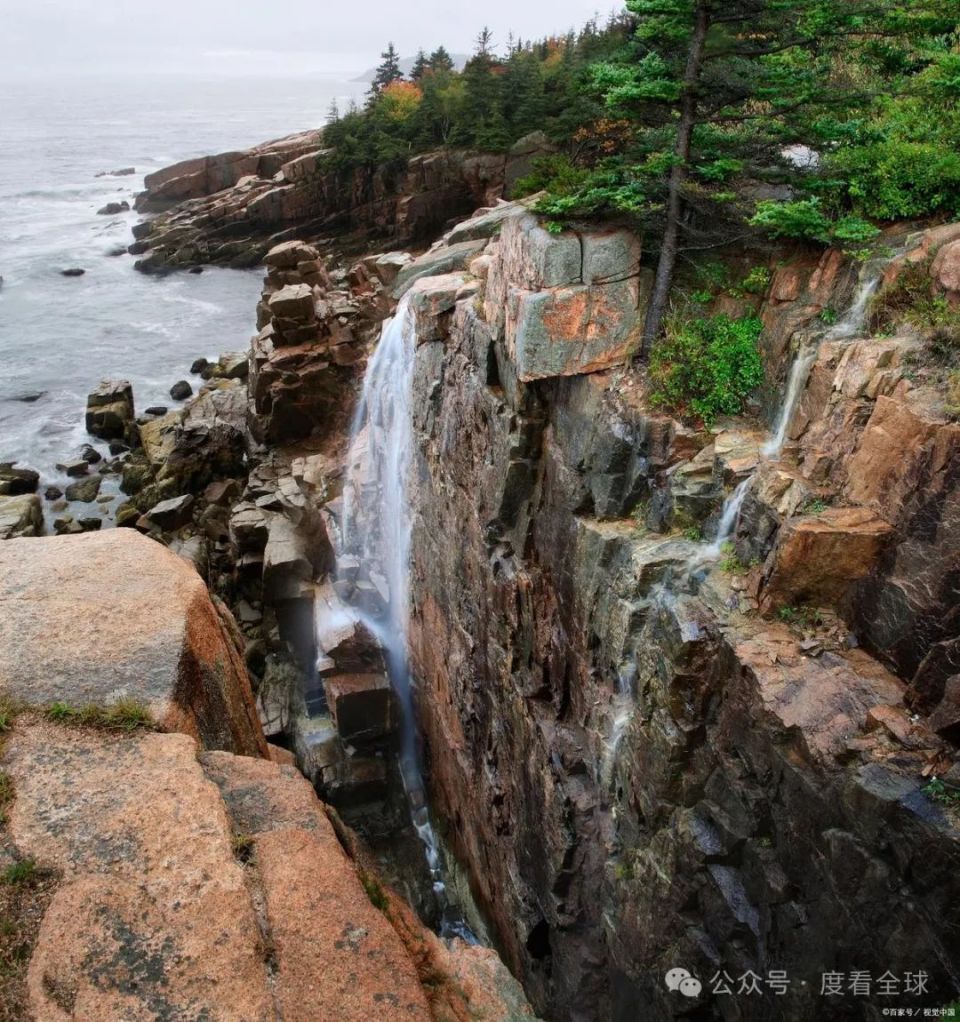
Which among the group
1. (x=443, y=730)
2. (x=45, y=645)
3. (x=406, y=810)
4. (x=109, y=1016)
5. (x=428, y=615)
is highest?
(x=45, y=645)

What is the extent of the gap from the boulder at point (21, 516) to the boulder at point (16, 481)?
1.70 metres

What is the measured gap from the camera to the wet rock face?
8805 mm

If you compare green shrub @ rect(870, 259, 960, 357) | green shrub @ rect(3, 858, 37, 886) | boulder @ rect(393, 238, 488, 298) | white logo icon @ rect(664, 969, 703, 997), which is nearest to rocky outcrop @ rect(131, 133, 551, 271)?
boulder @ rect(393, 238, 488, 298)

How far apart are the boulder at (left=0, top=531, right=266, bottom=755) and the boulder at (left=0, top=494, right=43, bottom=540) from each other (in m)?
22.2

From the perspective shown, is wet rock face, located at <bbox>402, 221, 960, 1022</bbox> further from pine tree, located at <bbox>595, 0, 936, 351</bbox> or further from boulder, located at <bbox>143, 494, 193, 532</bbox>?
boulder, located at <bbox>143, 494, 193, 532</bbox>

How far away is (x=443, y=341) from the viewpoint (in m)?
20.2

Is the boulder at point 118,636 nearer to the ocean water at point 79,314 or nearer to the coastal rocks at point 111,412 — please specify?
the ocean water at point 79,314

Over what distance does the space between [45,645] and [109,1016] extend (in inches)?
186

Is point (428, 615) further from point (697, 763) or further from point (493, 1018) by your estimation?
point (493, 1018)

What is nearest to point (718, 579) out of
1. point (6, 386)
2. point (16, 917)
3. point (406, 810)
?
point (16, 917)

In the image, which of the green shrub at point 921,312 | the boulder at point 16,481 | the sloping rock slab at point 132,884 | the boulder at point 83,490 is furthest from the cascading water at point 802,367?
the boulder at point 16,481

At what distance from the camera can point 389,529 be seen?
2697 cm

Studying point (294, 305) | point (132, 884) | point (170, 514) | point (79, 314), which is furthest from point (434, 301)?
point (79, 314)

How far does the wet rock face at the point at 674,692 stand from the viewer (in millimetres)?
8805
